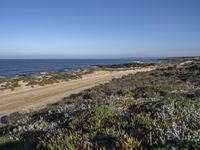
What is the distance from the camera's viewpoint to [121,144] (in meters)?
5.80

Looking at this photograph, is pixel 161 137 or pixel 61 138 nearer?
pixel 161 137

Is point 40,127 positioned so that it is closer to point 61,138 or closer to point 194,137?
point 61,138

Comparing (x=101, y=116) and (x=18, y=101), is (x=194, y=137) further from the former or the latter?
(x=18, y=101)

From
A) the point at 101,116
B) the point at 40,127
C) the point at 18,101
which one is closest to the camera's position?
the point at 101,116

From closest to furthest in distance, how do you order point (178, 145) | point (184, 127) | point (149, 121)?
point (178, 145) → point (184, 127) → point (149, 121)

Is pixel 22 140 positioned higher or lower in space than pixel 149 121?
lower

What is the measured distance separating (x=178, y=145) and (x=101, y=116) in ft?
10.8

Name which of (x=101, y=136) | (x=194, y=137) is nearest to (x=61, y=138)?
(x=101, y=136)

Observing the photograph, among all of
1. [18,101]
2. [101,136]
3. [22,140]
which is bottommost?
[18,101]

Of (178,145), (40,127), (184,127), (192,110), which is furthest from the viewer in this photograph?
(40,127)

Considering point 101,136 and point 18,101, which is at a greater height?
point 101,136

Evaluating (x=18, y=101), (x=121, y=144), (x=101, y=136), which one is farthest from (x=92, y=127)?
(x=18, y=101)

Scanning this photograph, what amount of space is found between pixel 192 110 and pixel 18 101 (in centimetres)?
2129

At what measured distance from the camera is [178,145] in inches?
210
